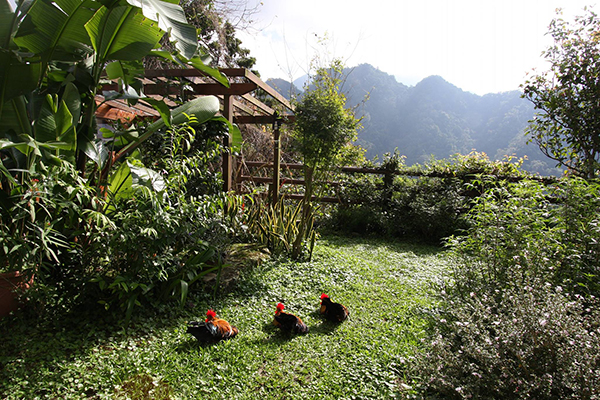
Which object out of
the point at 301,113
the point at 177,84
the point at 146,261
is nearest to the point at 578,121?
the point at 301,113

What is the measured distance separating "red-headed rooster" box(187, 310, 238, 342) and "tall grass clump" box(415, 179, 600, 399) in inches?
50.5

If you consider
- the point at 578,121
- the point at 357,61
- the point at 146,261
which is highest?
the point at 357,61

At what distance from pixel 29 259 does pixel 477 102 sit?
33337mm

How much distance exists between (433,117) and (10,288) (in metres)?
29.6

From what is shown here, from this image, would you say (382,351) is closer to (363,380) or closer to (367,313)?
(363,380)

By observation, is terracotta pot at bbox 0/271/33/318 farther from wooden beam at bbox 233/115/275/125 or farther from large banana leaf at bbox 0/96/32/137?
wooden beam at bbox 233/115/275/125

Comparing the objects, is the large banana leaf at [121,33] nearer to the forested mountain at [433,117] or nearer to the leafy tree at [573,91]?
the leafy tree at [573,91]

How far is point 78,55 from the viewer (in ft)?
8.82

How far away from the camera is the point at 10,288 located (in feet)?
7.07

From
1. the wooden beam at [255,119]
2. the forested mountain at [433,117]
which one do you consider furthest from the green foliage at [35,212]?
the forested mountain at [433,117]

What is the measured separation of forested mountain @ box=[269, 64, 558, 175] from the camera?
24250 millimetres

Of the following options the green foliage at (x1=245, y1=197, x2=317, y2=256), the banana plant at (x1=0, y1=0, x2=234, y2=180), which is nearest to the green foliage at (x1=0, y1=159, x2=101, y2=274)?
the banana plant at (x1=0, y1=0, x2=234, y2=180)

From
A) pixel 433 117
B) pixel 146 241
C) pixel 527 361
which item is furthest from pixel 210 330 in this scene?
pixel 433 117

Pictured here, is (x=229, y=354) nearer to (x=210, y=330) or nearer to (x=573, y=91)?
(x=210, y=330)
